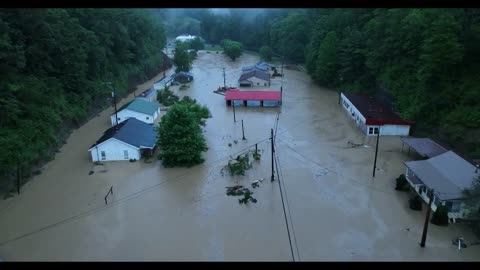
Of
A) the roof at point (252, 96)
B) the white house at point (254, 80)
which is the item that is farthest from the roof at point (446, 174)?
the white house at point (254, 80)

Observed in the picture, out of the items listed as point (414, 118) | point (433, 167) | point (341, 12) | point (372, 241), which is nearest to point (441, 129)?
point (414, 118)

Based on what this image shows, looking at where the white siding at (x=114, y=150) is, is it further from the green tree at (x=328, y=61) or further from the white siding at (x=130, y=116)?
the green tree at (x=328, y=61)

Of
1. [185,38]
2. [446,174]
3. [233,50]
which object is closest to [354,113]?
[446,174]

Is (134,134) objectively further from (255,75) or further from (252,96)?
(255,75)

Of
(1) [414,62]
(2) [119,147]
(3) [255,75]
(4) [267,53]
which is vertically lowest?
(2) [119,147]
